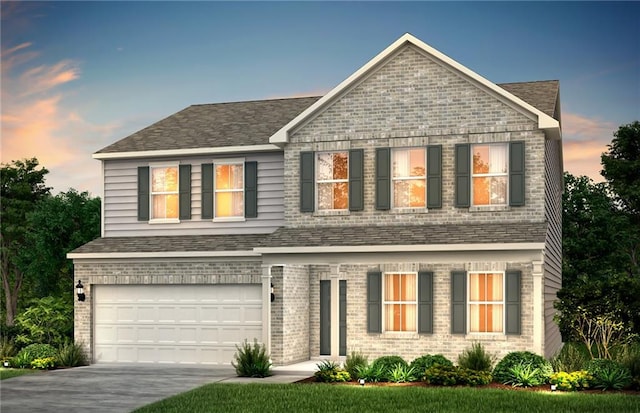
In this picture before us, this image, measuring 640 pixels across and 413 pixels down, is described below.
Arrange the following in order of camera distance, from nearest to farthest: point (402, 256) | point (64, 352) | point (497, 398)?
point (497, 398) < point (402, 256) < point (64, 352)

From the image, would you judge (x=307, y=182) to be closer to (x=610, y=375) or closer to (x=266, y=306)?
(x=266, y=306)

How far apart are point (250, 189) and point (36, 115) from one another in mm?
12602

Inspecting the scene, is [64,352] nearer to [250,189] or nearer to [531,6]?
[250,189]

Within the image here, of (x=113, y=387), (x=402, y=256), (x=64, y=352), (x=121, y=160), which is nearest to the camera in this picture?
(x=113, y=387)

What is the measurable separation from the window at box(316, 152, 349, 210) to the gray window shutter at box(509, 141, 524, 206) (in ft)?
14.6

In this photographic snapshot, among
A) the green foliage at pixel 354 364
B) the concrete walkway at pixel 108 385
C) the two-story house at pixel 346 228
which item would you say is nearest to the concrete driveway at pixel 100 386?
the concrete walkway at pixel 108 385

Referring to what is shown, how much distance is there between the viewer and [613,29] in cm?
3284

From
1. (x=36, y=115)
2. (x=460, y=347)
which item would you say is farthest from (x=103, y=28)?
(x=460, y=347)

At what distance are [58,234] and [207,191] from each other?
348 inches

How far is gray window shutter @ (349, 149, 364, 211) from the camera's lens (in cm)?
2458

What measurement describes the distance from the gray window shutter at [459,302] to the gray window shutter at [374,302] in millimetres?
2030

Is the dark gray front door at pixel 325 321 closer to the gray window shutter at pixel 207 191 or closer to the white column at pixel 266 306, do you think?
the white column at pixel 266 306

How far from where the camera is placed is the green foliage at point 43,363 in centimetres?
2497

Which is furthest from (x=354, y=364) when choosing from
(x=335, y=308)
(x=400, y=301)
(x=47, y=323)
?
(x=47, y=323)
